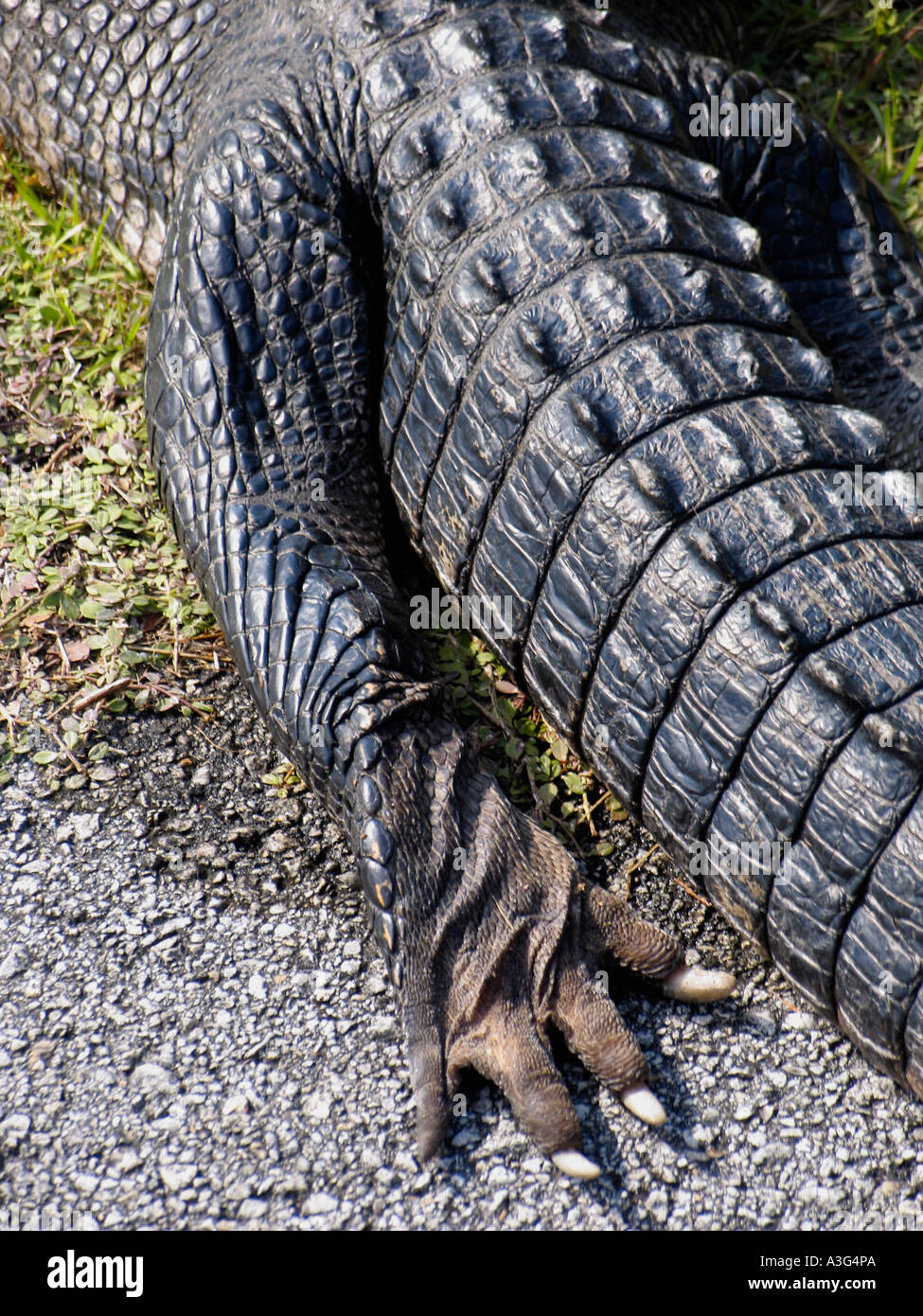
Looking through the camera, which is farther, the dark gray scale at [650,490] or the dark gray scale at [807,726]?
the dark gray scale at [650,490]

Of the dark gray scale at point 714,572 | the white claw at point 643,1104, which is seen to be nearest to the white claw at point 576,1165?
the white claw at point 643,1104

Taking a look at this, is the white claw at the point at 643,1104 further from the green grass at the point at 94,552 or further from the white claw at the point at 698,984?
the green grass at the point at 94,552

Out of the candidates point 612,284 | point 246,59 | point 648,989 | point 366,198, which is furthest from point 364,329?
point 648,989

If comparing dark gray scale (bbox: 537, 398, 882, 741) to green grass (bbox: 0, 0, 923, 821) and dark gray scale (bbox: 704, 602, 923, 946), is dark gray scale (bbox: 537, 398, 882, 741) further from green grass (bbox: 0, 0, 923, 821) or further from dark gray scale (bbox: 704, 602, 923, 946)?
green grass (bbox: 0, 0, 923, 821)

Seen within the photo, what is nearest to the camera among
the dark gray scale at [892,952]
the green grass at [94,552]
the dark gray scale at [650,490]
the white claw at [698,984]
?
the dark gray scale at [892,952]

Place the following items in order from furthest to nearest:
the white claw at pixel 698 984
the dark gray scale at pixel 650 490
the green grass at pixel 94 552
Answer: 1. the green grass at pixel 94 552
2. the white claw at pixel 698 984
3. the dark gray scale at pixel 650 490

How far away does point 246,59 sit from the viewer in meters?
2.91

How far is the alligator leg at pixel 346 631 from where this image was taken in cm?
214

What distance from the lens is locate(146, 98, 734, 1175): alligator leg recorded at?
214 centimetres

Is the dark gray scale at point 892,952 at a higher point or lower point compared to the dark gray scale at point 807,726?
lower

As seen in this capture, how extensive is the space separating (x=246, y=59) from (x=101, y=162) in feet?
2.51

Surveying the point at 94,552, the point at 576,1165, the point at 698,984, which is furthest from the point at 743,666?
the point at 94,552

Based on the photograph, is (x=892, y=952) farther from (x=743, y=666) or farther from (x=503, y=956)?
(x=503, y=956)

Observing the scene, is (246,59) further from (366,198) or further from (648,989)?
(648,989)
